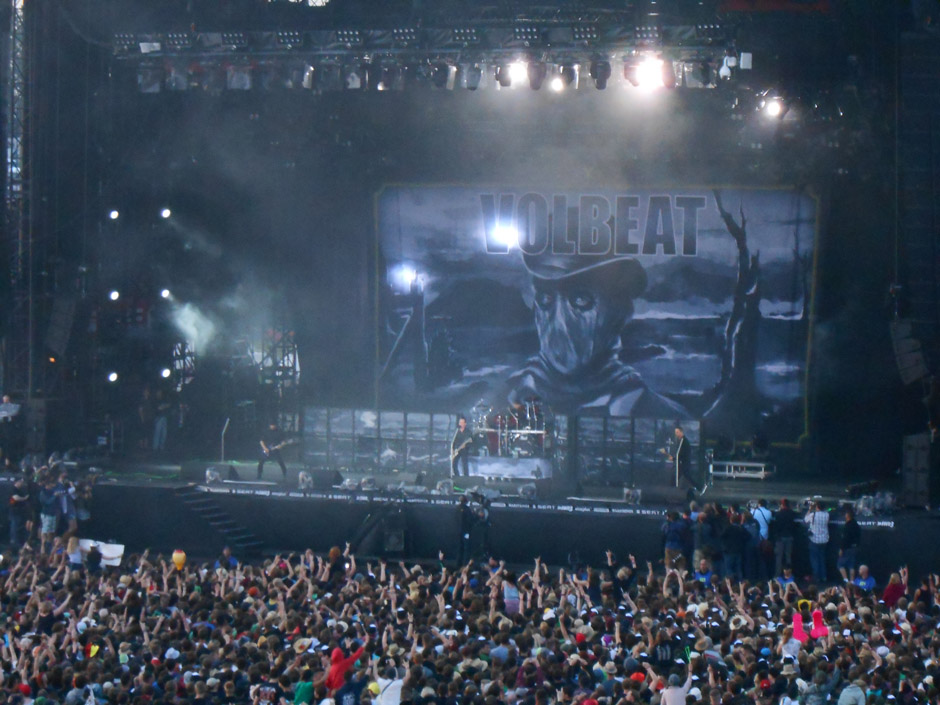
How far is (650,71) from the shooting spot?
77.4 feet

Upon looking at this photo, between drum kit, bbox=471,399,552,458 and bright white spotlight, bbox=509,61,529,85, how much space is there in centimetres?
644

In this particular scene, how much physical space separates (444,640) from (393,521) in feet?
29.8

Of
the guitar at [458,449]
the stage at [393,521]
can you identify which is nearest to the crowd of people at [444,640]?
the stage at [393,521]

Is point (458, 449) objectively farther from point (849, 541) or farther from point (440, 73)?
point (849, 541)

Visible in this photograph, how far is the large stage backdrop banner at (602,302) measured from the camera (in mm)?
27641

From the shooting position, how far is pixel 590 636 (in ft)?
44.5

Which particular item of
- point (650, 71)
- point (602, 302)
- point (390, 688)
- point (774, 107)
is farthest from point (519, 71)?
point (390, 688)

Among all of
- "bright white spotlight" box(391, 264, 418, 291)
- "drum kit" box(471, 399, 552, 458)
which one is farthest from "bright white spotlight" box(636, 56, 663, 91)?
"bright white spotlight" box(391, 264, 418, 291)

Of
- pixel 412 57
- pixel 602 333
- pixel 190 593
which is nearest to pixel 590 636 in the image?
pixel 190 593

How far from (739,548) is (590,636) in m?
7.13

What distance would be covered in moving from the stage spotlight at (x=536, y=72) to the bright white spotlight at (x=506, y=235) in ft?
18.4

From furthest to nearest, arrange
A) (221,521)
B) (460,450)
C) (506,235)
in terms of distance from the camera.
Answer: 1. (506,235)
2. (460,450)
3. (221,521)

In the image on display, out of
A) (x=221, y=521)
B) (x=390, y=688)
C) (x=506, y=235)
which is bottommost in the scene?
(x=390, y=688)

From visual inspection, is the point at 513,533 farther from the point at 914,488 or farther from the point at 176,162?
the point at 176,162
